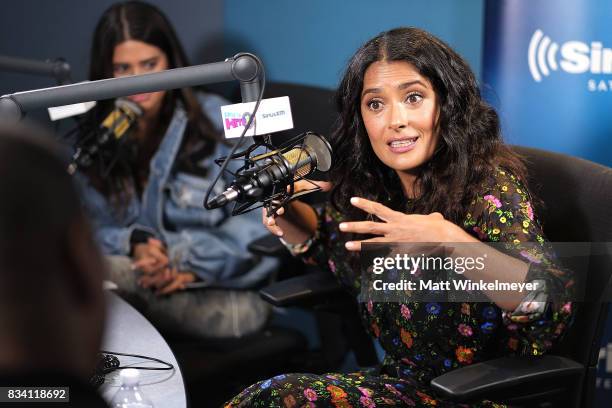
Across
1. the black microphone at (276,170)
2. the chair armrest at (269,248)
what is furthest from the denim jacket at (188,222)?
the black microphone at (276,170)

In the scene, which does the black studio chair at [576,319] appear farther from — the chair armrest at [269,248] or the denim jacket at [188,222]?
the denim jacket at [188,222]

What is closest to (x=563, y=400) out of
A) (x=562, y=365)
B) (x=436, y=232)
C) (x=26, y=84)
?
(x=562, y=365)

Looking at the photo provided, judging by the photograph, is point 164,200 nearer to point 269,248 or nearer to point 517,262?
point 269,248

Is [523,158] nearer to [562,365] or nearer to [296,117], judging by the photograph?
[562,365]

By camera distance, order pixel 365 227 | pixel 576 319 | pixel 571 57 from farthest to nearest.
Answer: pixel 571 57 → pixel 576 319 → pixel 365 227

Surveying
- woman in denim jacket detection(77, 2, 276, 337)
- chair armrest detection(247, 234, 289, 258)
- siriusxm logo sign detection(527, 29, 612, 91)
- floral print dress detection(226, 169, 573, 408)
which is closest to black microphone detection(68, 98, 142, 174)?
woman in denim jacket detection(77, 2, 276, 337)

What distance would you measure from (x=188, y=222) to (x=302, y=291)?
0.80 m

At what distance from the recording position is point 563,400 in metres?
1.75

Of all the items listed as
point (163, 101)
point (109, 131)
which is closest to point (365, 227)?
point (109, 131)

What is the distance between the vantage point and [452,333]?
185cm

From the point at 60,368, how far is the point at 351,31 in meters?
2.70

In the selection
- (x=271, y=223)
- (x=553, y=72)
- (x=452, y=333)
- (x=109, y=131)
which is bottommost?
(x=452, y=333)

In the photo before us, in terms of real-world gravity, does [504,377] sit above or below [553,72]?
below

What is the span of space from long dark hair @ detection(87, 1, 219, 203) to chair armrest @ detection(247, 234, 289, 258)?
502 millimetres
